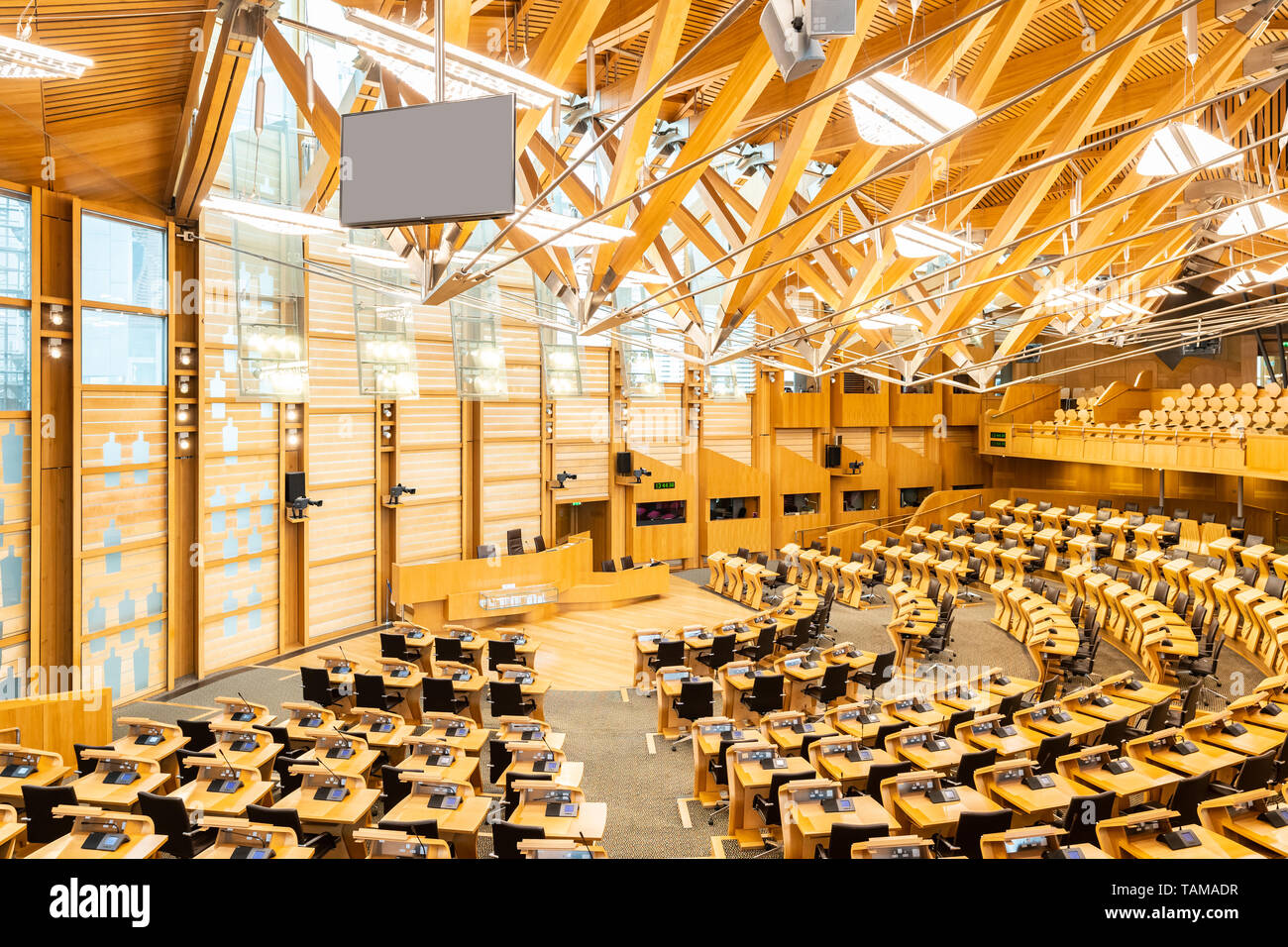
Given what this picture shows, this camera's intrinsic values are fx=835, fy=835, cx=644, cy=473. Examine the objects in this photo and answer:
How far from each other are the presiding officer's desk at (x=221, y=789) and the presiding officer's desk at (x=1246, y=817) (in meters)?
7.12

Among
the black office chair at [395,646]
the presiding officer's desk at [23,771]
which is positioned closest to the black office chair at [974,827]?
the presiding officer's desk at [23,771]

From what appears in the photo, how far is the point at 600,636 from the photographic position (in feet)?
48.5

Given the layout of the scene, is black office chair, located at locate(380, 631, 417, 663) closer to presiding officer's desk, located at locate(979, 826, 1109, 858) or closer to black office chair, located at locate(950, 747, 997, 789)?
black office chair, located at locate(950, 747, 997, 789)

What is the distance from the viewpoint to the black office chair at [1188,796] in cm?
654

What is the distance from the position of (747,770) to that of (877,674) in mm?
3981

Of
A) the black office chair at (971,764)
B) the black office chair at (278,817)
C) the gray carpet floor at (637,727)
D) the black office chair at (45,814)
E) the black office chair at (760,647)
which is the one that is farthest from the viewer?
the black office chair at (760,647)

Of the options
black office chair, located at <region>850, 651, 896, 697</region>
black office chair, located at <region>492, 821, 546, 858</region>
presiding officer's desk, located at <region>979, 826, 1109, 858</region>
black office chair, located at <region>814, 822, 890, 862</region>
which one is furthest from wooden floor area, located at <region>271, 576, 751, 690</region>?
presiding officer's desk, located at <region>979, 826, 1109, 858</region>

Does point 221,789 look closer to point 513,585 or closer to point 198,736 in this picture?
point 198,736

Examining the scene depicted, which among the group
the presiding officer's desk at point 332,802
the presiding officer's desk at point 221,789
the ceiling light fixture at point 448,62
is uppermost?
the ceiling light fixture at point 448,62

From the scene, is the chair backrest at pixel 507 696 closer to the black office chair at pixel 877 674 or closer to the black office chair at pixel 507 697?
the black office chair at pixel 507 697

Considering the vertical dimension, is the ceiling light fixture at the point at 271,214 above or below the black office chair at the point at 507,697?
above

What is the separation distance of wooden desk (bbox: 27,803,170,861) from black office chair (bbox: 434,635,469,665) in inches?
233

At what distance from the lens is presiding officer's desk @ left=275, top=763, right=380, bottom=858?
629 cm

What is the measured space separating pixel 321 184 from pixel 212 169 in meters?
2.12
